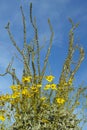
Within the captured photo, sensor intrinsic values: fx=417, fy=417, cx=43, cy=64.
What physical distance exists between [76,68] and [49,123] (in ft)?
10.0

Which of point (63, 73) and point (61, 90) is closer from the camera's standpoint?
point (61, 90)

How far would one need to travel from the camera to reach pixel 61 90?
7.74 m

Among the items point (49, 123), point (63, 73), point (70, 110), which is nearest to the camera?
point (49, 123)

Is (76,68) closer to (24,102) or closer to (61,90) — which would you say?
(61,90)

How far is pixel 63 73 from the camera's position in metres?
9.62

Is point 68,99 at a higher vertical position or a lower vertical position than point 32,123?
higher

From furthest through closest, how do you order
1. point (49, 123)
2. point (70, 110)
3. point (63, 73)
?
point (63, 73) → point (70, 110) → point (49, 123)

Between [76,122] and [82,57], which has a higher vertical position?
[82,57]

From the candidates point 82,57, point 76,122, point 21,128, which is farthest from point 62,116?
point 82,57

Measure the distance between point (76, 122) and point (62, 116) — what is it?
0.96 feet

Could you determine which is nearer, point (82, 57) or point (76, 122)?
point (76, 122)

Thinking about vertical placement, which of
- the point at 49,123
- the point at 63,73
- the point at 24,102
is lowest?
the point at 49,123

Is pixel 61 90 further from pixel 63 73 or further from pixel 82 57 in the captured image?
pixel 82 57

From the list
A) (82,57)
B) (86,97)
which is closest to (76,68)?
(82,57)
